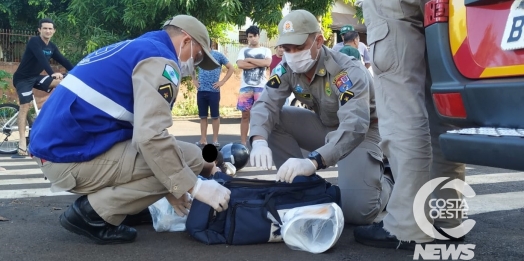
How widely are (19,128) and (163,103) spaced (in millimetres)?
5913

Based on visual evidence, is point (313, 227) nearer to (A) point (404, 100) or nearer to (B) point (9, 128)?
(A) point (404, 100)

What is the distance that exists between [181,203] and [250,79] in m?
5.62

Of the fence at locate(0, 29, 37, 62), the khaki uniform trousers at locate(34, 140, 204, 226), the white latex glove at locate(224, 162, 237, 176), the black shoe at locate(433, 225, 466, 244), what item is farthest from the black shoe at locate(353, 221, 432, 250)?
the fence at locate(0, 29, 37, 62)

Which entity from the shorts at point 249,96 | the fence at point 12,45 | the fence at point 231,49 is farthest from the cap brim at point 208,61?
the fence at point 12,45

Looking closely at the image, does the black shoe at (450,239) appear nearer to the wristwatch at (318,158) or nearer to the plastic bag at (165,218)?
the wristwatch at (318,158)

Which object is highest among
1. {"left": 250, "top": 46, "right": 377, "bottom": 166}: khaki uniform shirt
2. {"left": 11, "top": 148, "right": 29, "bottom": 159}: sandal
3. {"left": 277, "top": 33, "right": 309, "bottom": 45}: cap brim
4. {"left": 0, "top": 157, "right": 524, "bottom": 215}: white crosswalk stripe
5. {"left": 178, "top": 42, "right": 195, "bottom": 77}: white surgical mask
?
{"left": 277, "top": 33, "right": 309, "bottom": 45}: cap brim

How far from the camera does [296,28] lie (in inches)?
155

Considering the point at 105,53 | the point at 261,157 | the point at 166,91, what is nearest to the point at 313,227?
the point at 261,157

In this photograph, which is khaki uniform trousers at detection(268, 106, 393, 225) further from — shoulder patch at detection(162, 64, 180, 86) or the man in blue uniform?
shoulder patch at detection(162, 64, 180, 86)

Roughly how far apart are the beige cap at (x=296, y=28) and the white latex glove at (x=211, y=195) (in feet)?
3.92

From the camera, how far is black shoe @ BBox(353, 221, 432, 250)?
3205 mm

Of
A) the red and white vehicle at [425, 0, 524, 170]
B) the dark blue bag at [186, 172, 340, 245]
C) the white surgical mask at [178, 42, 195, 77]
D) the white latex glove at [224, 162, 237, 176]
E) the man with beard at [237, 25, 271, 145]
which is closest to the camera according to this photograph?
the red and white vehicle at [425, 0, 524, 170]

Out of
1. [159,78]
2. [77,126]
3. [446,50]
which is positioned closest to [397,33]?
[446,50]

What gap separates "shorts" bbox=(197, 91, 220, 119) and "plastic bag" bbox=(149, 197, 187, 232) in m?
5.44
